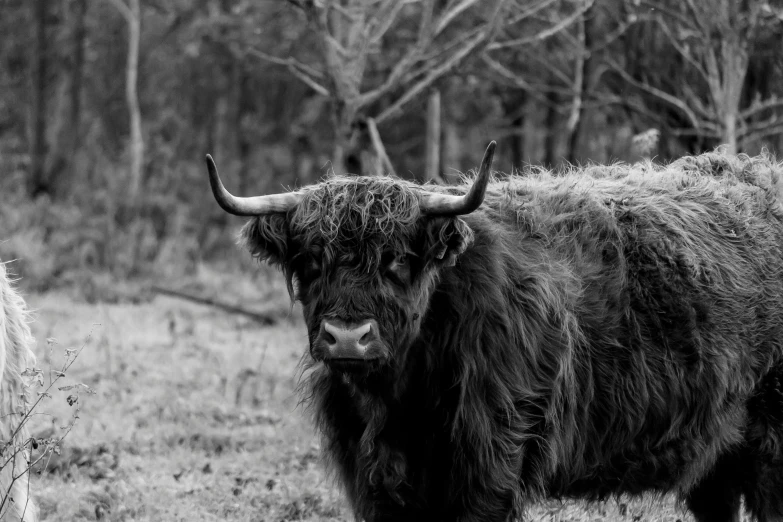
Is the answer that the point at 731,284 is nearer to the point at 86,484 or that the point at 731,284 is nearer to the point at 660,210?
the point at 660,210

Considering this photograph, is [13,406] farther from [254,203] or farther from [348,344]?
[348,344]

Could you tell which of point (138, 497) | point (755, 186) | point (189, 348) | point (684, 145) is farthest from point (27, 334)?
point (684, 145)

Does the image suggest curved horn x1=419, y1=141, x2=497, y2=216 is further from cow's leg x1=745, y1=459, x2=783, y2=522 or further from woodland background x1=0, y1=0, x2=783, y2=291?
woodland background x1=0, y1=0, x2=783, y2=291

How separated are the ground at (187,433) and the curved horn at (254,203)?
0.87m

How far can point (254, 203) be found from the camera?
12.9 ft

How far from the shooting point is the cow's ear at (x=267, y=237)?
3967 mm

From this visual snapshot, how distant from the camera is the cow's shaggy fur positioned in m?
4.01

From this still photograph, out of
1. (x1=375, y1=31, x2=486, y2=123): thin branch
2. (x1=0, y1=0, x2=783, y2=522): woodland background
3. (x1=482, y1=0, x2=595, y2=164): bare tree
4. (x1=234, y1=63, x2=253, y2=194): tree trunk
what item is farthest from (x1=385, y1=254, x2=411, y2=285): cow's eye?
(x1=234, y1=63, x2=253, y2=194): tree trunk

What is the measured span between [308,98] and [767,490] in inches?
651

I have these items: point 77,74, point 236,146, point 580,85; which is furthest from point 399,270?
point 236,146

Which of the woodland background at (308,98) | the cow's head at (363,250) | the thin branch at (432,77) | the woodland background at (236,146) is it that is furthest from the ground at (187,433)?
the thin branch at (432,77)

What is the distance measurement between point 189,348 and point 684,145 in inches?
211

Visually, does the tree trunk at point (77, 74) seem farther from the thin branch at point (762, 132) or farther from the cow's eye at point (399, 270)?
the cow's eye at point (399, 270)

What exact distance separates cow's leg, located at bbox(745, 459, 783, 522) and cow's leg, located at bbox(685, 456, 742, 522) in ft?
0.32
